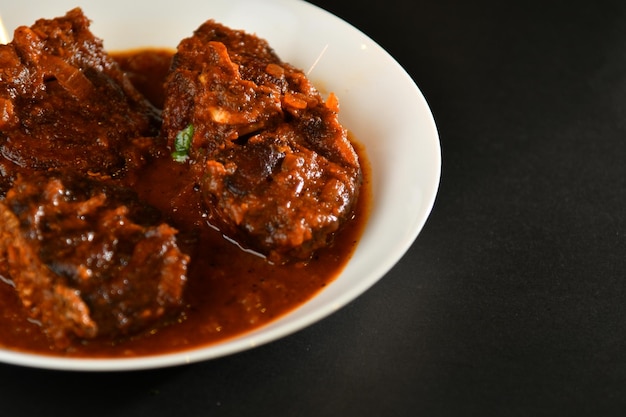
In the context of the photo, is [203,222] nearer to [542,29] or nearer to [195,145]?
[195,145]

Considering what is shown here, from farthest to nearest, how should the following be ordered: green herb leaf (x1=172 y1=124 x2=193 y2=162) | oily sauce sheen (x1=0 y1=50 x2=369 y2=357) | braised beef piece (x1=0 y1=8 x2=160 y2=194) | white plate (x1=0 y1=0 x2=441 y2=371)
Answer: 1. green herb leaf (x1=172 y1=124 x2=193 y2=162)
2. braised beef piece (x1=0 y1=8 x2=160 y2=194)
3. oily sauce sheen (x1=0 y1=50 x2=369 y2=357)
4. white plate (x1=0 y1=0 x2=441 y2=371)

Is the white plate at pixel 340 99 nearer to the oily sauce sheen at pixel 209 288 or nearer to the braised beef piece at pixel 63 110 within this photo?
the oily sauce sheen at pixel 209 288

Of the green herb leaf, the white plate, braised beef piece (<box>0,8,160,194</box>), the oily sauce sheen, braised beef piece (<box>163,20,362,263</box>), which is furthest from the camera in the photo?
the green herb leaf

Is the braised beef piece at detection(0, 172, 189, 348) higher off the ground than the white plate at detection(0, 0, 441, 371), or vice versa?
Result: the white plate at detection(0, 0, 441, 371)

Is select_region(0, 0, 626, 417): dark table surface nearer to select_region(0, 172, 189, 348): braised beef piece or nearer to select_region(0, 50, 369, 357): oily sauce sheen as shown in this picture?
select_region(0, 50, 369, 357): oily sauce sheen

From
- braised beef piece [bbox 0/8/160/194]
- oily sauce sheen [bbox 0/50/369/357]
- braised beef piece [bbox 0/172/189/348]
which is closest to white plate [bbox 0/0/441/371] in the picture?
oily sauce sheen [bbox 0/50/369/357]

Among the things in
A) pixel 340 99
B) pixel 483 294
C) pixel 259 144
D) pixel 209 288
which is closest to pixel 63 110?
pixel 259 144

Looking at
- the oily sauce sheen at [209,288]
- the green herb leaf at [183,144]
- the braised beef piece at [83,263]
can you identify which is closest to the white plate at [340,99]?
the oily sauce sheen at [209,288]

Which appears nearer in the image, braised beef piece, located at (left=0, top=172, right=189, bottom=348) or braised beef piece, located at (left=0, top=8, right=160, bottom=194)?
braised beef piece, located at (left=0, top=172, right=189, bottom=348)
